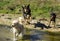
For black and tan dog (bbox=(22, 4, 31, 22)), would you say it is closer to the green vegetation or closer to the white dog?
the white dog

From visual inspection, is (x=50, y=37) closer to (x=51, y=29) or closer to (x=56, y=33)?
(x=56, y=33)

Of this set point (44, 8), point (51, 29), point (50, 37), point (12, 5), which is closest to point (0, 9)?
point (12, 5)

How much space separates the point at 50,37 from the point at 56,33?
1965 mm

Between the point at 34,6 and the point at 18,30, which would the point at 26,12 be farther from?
the point at 34,6

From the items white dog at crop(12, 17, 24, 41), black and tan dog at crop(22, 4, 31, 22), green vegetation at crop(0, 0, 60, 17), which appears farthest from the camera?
green vegetation at crop(0, 0, 60, 17)

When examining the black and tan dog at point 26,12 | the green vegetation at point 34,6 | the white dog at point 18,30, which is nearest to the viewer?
the white dog at point 18,30

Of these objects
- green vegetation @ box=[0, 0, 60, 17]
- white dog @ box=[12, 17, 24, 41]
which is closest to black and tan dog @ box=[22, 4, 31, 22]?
white dog @ box=[12, 17, 24, 41]

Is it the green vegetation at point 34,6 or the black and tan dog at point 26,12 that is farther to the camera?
the green vegetation at point 34,6

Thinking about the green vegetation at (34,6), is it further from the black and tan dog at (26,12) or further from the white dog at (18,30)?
the white dog at (18,30)

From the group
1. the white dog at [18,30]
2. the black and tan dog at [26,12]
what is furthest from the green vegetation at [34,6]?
the white dog at [18,30]

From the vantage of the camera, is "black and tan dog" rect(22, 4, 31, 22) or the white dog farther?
"black and tan dog" rect(22, 4, 31, 22)

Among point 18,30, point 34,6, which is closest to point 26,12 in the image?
point 18,30

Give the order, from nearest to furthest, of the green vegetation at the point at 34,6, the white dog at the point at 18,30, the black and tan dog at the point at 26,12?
1. the white dog at the point at 18,30
2. the black and tan dog at the point at 26,12
3. the green vegetation at the point at 34,6

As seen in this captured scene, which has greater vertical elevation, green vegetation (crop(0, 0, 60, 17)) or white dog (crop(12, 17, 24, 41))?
white dog (crop(12, 17, 24, 41))
